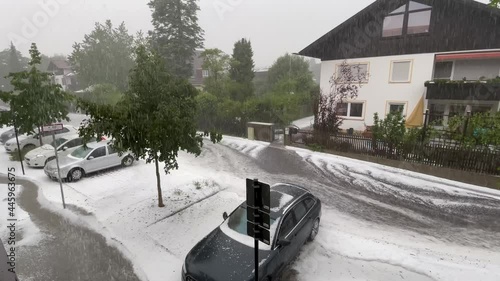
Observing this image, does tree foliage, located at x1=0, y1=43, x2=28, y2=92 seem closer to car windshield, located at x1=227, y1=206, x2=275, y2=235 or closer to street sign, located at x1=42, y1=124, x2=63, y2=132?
street sign, located at x1=42, y1=124, x2=63, y2=132

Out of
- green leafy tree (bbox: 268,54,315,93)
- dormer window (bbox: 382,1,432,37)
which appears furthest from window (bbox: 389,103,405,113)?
green leafy tree (bbox: 268,54,315,93)

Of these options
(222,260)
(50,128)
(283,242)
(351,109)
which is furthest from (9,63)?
(283,242)

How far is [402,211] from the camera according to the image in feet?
29.1

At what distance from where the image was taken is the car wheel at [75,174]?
1131 cm

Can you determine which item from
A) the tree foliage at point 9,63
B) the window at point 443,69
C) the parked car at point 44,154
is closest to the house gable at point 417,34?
the window at point 443,69

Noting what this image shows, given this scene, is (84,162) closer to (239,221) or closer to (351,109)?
(239,221)

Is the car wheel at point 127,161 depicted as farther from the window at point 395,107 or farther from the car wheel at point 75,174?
the window at point 395,107

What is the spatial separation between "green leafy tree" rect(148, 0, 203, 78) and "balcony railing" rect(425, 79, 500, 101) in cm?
2432

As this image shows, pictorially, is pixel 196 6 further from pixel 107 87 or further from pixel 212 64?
pixel 107 87

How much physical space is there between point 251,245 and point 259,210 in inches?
84.2

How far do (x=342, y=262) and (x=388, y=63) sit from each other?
54.1 ft

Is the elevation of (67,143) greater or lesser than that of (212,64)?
lesser

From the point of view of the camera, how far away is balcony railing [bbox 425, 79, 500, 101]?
15.3 meters

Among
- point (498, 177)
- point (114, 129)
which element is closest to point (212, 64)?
point (114, 129)
